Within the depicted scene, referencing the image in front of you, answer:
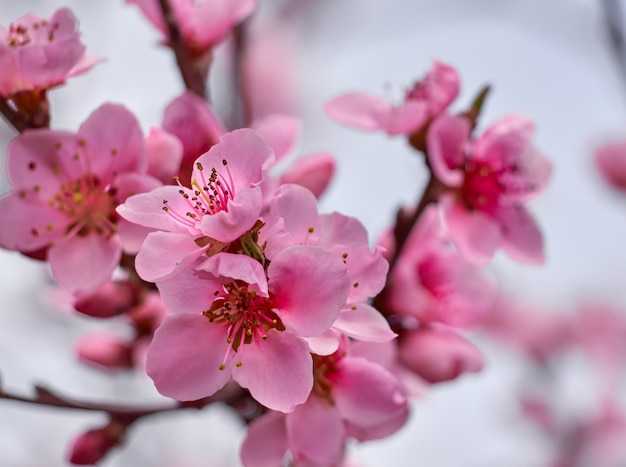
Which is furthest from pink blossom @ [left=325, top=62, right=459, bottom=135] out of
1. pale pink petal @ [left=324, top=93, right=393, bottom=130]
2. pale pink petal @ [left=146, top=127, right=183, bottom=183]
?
pale pink petal @ [left=146, top=127, right=183, bottom=183]

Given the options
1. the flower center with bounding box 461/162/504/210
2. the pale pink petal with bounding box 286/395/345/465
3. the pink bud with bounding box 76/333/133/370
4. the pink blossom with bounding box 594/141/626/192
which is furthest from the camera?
the pink blossom with bounding box 594/141/626/192

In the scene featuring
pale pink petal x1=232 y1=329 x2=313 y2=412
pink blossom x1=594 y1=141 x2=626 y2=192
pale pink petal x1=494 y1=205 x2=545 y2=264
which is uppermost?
pale pink petal x1=232 y1=329 x2=313 y2=412

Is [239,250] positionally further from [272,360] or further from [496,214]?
[496,214]

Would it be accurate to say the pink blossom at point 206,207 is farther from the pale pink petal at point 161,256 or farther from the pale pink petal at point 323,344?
the pale pink petal at point 323,344

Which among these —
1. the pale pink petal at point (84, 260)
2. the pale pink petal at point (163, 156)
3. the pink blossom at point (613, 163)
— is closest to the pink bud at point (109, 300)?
the pale pink petal at point (84, 260)

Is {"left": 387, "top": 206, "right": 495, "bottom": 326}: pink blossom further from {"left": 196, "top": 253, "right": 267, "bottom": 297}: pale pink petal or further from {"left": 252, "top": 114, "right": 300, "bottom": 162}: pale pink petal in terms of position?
{"left": 196, "top": 253, "right": 267, "bottom": 297}: pale pink petal

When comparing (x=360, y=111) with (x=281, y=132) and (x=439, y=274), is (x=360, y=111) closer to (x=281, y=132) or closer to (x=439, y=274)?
(x=281, y=132)

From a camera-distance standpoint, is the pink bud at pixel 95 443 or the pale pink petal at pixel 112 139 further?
the pink bud at pixel 95 443
